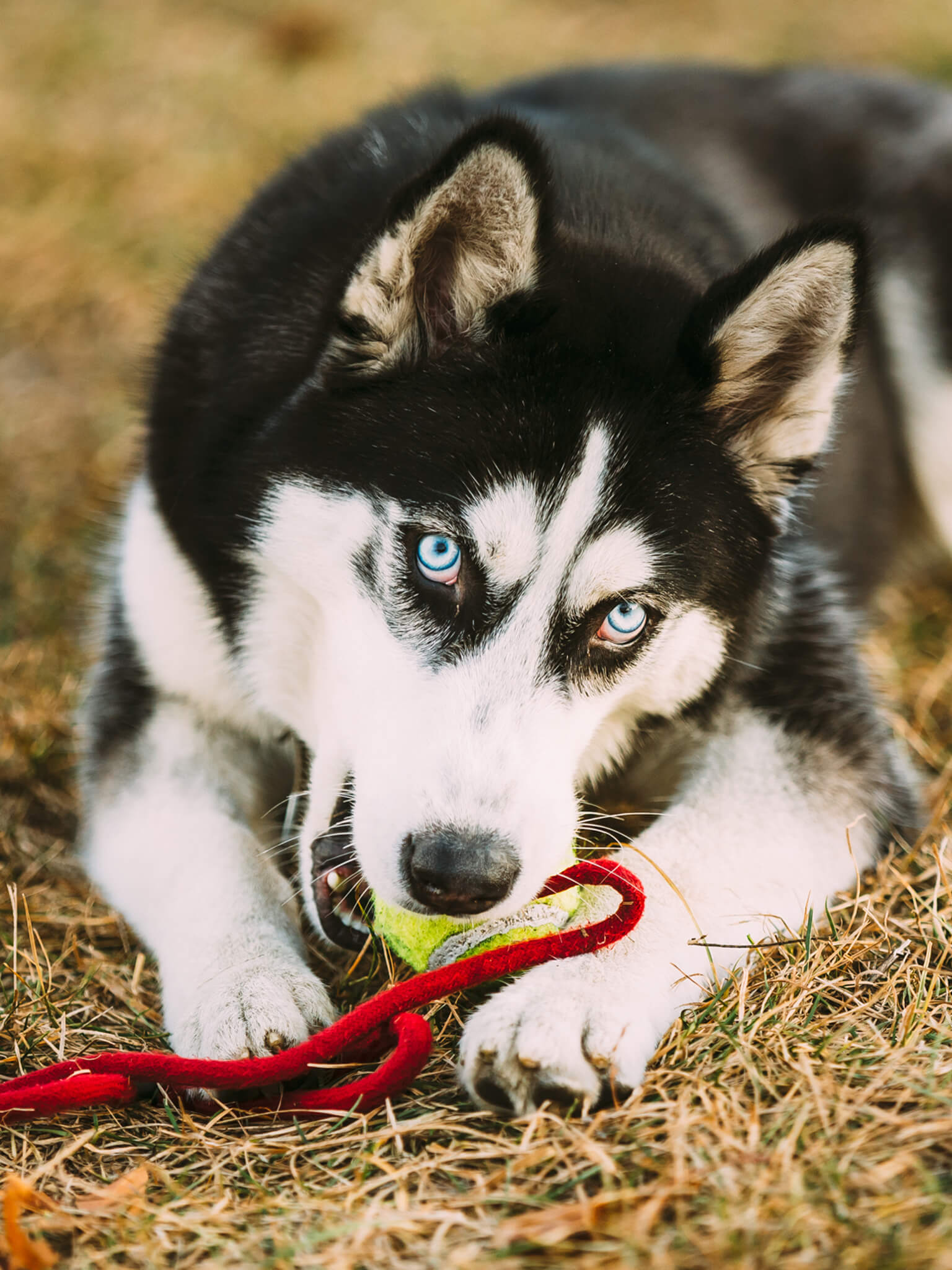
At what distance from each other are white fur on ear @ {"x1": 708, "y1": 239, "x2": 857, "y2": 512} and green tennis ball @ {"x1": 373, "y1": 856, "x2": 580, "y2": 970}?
1061 millimetres

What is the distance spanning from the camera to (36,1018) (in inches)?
→ 98.8

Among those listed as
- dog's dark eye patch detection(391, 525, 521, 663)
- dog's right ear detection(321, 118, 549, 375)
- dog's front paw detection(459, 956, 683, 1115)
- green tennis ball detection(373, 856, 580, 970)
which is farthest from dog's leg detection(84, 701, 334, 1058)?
dog's right ear detection(321, 118, 549, 375)

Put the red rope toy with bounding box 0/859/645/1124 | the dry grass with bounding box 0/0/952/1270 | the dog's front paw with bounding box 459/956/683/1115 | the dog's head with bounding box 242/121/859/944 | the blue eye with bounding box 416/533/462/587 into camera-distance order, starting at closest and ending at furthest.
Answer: the dry grass with bounding box 0/0/952/1270
the dog's front paw with bounding box 459/956/683/1115
the red rope toy with bounding box 0/859/645/1124
the dog's head with bounding box 242/121/859/944
the blue eye with bounding box 416/533/462/587

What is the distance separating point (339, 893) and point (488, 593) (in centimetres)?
75

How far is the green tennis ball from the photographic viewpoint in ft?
7.76

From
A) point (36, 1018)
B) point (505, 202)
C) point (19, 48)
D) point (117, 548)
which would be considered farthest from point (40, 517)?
point (19, 48)

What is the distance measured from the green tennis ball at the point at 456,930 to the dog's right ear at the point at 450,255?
1185mm

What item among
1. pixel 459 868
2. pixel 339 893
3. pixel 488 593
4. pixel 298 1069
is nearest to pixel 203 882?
pixel 339 893

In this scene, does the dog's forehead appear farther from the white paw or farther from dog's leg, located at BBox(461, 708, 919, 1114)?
the white paw

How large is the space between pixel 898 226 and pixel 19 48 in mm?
6772

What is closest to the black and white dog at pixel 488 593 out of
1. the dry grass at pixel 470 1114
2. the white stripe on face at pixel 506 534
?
the white stripe on face at pixel 506 534

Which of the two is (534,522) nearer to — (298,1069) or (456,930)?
(456,930)

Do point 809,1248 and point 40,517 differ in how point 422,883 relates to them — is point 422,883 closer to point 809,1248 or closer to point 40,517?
point 809,1248

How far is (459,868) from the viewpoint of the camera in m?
2.08
